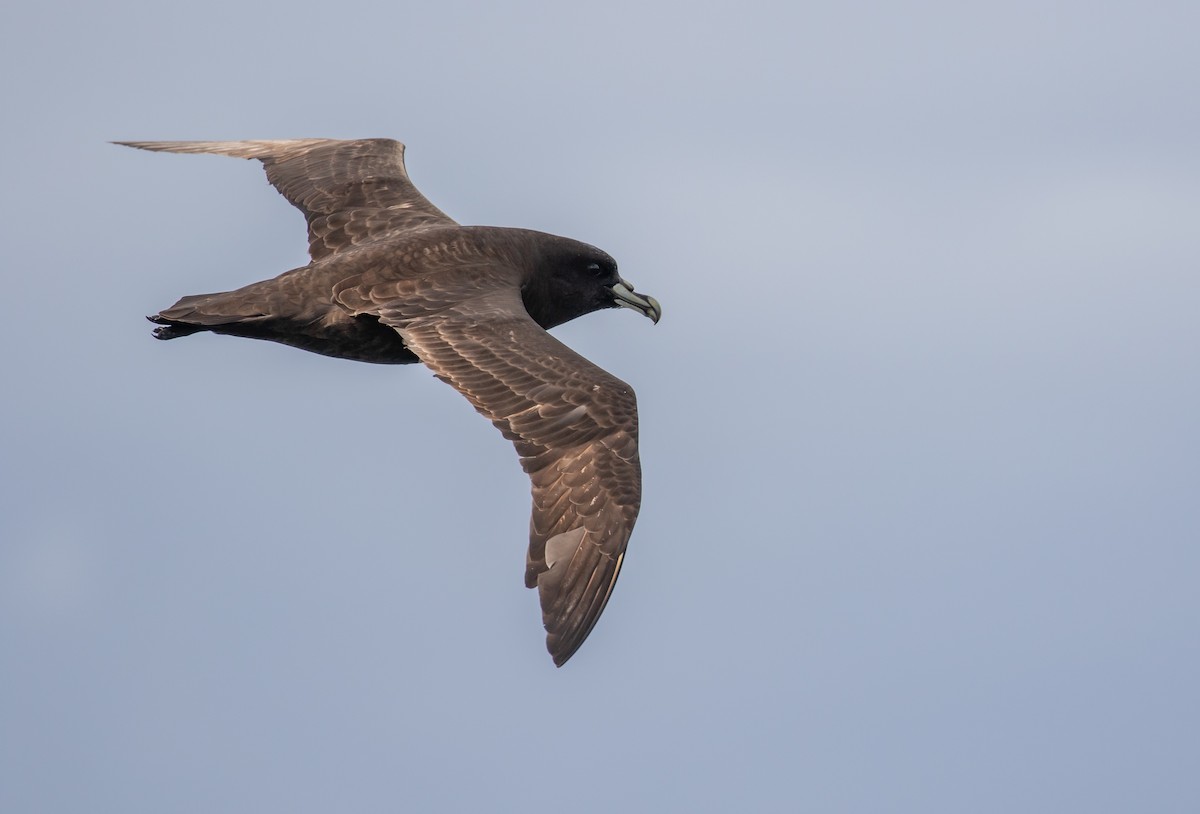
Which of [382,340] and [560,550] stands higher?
[382,340]

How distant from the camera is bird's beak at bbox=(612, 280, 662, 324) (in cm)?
2000

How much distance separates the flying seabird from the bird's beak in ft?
0.05

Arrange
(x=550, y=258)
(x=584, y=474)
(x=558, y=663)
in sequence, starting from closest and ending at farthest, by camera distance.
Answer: (x=558, y=663) < (x=584, y=474) < (x=550, y=258)

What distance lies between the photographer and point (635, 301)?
2000cm

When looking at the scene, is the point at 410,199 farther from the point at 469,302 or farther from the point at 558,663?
the point at 558,663

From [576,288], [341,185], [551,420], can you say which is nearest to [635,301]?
[576,288]

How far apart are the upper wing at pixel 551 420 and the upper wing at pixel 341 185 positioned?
1.95m

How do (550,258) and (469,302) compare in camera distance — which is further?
(550,258)

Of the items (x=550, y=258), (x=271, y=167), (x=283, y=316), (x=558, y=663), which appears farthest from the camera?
(x=271, y=167)

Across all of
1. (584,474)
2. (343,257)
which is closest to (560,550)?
(584,474)

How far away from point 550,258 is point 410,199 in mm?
1850

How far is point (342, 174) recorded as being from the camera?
20500 mm

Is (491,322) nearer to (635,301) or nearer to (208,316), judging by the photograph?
(208,316)

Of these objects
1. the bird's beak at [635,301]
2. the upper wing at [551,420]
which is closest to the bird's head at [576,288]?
the bird's beak at [635,301]
